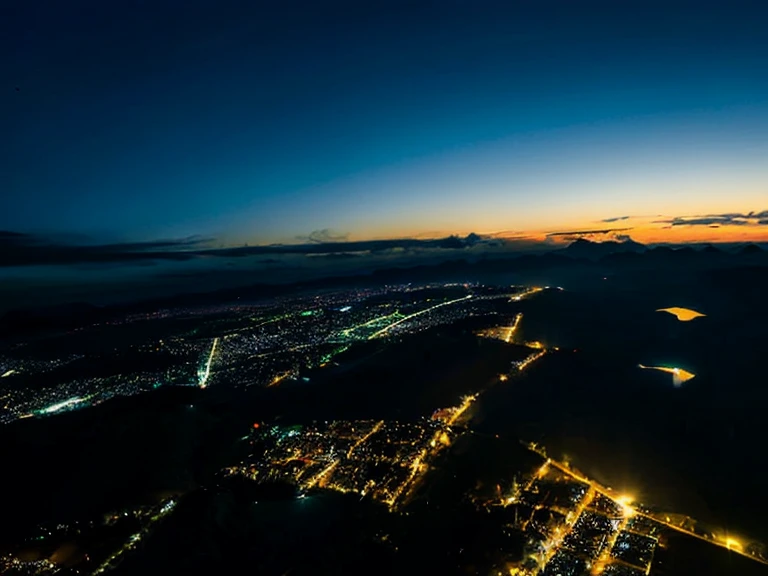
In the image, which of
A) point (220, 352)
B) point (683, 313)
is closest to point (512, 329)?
point (683, 313)

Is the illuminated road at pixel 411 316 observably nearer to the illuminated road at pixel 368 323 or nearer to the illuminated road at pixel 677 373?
the illuminated road at pixel 368 323

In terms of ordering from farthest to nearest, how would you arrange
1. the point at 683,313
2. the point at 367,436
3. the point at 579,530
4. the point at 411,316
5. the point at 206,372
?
1. the point at 411,316
2. the point at 683,313
3. the point at 206,372
4. the point at 367,436
5. the point at 579,530

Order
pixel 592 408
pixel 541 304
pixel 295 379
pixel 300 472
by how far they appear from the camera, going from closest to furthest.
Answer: pixel 300 472 < pixel 592 408 < pixel 295 379 < pixel 541 304

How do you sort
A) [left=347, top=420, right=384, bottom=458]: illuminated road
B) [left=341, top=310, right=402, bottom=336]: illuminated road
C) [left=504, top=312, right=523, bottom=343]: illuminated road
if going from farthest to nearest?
1. [left=341, top=310, right=402, bottom=336]: illuminated road
2. [left=504, top=312, right=523, bottom=343]: illuminated road
3. [left=347, top=420, right=384, bottom=458]: illuminated road

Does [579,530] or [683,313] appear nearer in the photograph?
[579,530]

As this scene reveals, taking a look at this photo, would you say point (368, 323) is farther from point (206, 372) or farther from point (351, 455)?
point (351, 455)

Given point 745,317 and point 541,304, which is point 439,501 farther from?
point 541,304

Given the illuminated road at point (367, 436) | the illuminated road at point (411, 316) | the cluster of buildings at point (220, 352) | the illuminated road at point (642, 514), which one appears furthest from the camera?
the illuminated road at point (411, 316)

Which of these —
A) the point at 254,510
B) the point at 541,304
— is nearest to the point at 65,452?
the point at 254,510

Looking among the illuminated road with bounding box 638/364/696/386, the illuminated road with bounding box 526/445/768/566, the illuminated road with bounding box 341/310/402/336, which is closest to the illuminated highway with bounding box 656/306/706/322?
the illuminated road with bounding box 638/364/696/386

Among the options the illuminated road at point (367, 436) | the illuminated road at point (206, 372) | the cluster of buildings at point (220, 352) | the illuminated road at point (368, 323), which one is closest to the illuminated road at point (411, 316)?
the cluster of buildings at point (220, 352)

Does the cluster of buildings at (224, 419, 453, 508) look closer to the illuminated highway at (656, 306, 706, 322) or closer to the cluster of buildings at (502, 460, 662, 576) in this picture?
the cluster of buildings at (502, 460, 662, 576)
